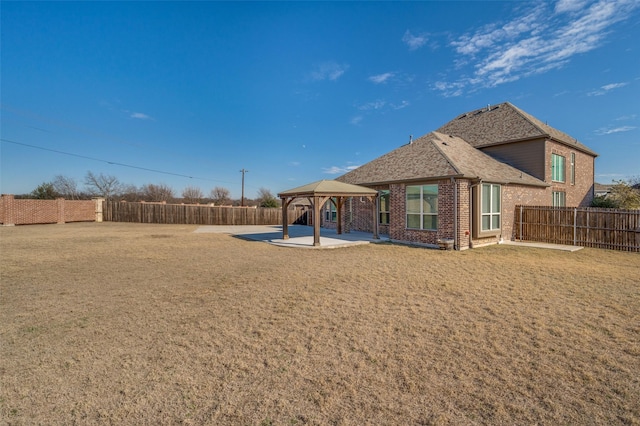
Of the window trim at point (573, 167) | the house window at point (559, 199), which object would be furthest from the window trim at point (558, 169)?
the window trim at point (573, 167)

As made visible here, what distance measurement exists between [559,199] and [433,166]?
11039mm

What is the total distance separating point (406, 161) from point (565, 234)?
7.67 metres

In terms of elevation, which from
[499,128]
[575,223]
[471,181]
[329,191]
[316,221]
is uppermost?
[499,128]

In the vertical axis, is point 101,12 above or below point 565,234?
above

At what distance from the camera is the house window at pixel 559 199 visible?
56.6 feet

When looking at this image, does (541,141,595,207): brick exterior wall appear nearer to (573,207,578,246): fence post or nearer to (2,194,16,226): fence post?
(573,207,578,246): fence post

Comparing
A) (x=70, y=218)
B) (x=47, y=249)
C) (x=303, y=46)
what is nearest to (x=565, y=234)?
(x=303, y=46)

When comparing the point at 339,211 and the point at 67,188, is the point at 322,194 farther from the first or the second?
the point at 67,188

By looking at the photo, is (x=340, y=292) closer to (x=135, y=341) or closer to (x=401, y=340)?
(x=401, y=340)

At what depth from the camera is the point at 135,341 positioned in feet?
12.5

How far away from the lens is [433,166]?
12.8 metres

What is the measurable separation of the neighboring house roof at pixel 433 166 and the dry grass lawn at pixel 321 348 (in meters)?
5.92

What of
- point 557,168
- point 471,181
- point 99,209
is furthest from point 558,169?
point 99,209

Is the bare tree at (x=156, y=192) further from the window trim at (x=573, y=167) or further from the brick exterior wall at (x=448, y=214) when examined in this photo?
the window trim at (x=573, y=167)
